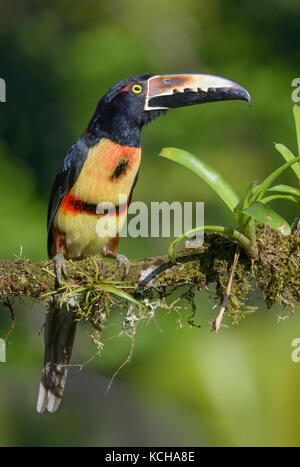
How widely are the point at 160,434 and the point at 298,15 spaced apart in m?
5.25

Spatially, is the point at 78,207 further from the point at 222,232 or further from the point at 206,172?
the point at 222,232

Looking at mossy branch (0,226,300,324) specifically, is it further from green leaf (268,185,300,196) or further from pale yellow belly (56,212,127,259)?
pale yellow belly (56,212,127,259)

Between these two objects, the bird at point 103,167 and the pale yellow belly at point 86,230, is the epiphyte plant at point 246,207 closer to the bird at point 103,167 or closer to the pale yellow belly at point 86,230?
the bird at point 103,167

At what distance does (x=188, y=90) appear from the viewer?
13.0ft

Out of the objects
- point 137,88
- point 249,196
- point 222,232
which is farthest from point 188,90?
point 222,232

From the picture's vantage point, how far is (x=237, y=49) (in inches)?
307

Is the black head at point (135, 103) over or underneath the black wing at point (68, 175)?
over

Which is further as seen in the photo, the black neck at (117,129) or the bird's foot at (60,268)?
the black neck at (117,129)

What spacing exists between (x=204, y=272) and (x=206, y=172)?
1.59 ft

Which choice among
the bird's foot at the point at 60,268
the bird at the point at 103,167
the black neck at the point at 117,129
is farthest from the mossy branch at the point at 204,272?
the black neck at the point at 117,129

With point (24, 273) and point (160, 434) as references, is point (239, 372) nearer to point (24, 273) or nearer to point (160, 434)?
point (160, 434)

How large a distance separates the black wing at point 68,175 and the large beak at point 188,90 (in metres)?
0.51

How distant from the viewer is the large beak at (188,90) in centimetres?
383

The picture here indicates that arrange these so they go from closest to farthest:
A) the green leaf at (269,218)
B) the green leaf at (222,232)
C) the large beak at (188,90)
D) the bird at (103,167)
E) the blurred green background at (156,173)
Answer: the green leaf at (269,218), the green leaf at (222,232), the large beak at (188,90), the bird at (103,167), the blurred green background at (156,173)
